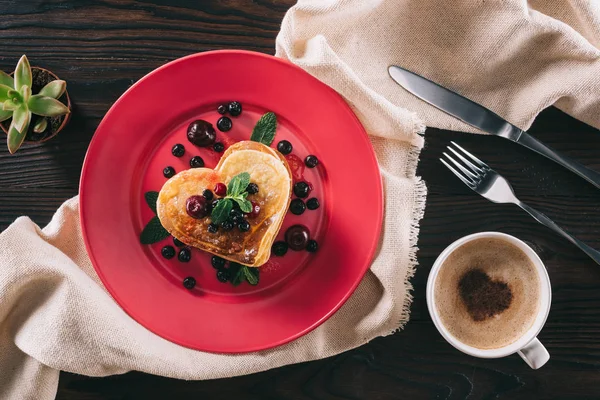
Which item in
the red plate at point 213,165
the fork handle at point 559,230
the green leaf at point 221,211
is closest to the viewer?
the green leaf at point 221,211

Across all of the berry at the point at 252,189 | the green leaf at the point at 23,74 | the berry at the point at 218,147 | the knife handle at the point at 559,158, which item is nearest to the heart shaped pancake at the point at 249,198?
the berry at the point at 252,189

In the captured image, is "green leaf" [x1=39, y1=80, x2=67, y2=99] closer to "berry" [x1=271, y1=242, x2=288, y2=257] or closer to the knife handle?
"berry" [x1=271, y1=242, x2=288, y2=257]

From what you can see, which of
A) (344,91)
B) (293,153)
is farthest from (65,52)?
(344,91)

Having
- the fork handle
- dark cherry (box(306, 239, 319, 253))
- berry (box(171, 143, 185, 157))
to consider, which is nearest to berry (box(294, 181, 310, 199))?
dark cherry (box(306, 239, 319, 253))

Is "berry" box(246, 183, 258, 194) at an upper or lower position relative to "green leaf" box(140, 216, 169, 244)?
upper

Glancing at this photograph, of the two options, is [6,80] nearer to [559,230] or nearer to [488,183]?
[488,183]

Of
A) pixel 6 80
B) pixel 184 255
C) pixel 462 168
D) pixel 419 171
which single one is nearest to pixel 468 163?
pixel 462 168

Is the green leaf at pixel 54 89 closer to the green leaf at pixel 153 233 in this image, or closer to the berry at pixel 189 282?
the green leaf at pixel 153 233
